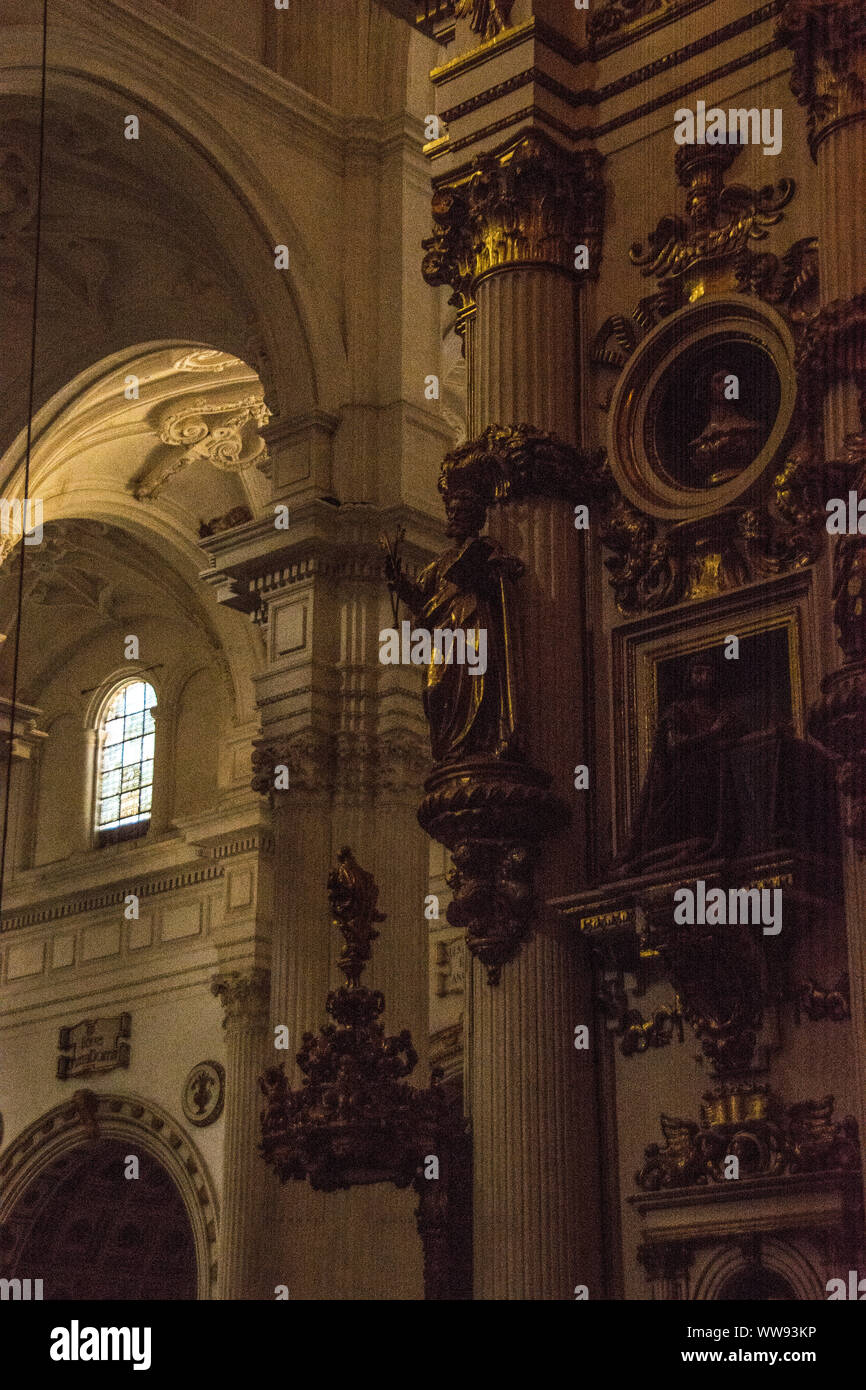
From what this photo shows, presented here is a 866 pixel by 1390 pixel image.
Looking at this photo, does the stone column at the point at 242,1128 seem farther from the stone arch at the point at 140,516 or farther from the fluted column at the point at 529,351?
the fluted column at the point at 529,351

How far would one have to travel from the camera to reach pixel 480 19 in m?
10.1

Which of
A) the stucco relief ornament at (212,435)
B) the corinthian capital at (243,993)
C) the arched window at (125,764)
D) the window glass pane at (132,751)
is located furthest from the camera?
the window glass pane at (132,751)

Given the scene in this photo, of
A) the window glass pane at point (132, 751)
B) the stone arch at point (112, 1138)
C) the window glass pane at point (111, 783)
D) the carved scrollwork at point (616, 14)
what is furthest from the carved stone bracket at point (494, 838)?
the window glass pane at point (111, 783)

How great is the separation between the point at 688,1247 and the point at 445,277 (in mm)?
4826

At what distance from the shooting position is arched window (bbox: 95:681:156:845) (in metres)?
24.7

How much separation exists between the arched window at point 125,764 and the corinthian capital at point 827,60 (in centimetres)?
1690

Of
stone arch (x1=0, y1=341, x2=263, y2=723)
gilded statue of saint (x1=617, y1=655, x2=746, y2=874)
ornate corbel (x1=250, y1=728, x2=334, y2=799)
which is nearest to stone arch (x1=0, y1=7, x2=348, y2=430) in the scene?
ornate corbel (x1=250, y1=728, x2=334, y2=799)

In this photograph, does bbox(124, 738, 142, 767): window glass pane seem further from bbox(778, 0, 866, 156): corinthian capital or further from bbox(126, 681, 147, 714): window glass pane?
bbox(778, 0, 866, 156): corinthian capital

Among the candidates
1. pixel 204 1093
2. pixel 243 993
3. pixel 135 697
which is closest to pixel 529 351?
pixel 243 993

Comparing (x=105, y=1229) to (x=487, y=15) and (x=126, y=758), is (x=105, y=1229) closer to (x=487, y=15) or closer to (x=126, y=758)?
(x=126, y=758)

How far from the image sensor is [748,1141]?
7.88m

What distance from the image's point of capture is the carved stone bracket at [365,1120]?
862 centimetres
